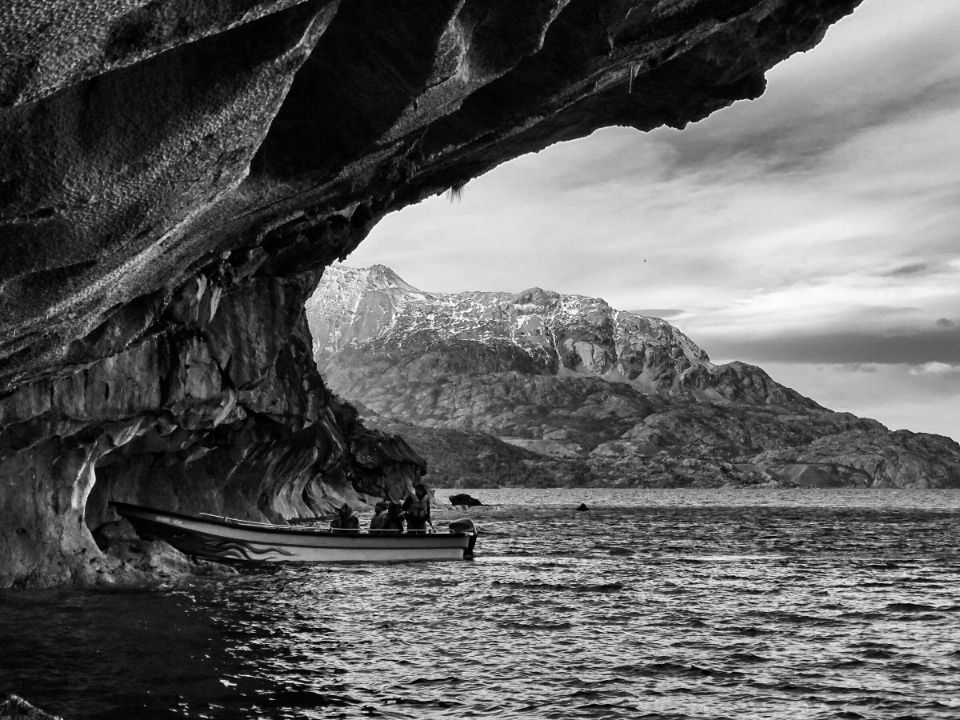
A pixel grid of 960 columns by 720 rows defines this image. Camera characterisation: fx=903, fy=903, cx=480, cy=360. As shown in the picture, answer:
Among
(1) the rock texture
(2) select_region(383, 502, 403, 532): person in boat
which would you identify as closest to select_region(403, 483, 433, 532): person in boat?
(2) select_region(383, 502, 403, 532): person in boat

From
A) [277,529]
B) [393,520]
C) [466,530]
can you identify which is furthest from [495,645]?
[466,530]

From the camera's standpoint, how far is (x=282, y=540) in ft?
102

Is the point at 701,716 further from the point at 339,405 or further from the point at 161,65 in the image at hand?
the point at 339,405

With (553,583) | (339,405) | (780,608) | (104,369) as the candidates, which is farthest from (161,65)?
(339,405)

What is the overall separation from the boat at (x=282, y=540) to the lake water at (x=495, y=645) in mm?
1052

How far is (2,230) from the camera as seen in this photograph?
8.44m

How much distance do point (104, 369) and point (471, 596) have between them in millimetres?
11943

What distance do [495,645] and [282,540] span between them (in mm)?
15232

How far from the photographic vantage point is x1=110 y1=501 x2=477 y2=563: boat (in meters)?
28.6

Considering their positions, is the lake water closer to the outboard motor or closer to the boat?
the boat

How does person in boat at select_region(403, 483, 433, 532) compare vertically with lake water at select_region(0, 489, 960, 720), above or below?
above

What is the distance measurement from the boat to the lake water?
1052 millimetres

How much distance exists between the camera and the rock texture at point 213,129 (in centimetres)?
764

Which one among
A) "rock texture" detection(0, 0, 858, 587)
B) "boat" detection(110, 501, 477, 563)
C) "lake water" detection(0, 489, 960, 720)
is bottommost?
"lake water" detection(0, 489, 960, 720)
